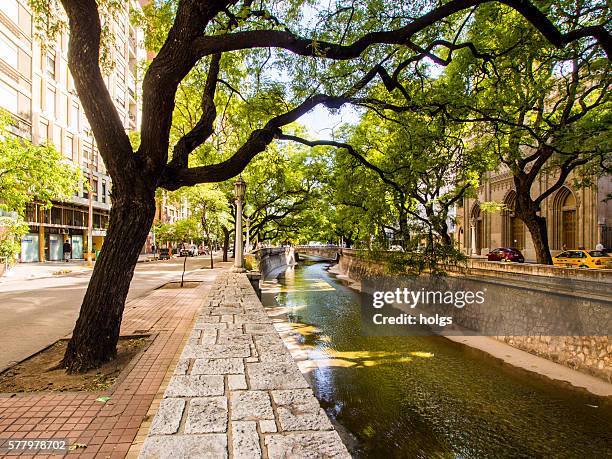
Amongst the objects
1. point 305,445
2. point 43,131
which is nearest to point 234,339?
point 305,445

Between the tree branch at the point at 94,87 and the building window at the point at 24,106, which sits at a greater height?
the building window at the point at 24,106

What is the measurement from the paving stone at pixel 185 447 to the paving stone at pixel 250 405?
305mm

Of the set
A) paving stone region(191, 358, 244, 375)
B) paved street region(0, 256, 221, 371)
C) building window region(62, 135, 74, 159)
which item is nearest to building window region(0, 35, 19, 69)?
building window region(62, 135, 74, 159)

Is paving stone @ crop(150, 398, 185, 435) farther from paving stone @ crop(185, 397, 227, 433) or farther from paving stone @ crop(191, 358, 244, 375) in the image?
paving stone @ crop(191, 358, 244, 375)

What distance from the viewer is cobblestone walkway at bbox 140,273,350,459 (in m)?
2.12

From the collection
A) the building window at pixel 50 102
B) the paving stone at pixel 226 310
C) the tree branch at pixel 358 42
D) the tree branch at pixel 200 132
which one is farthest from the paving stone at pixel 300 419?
the building window at pixel 50 102

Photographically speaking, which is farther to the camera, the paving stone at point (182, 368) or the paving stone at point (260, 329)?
the paving stone at point (260, 329)

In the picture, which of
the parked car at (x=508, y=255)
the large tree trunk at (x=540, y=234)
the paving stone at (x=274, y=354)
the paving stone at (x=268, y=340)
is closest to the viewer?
the paving stone at (x=274, y=354)

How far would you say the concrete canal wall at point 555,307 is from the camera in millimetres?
8062

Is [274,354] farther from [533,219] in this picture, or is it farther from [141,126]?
[533,219]

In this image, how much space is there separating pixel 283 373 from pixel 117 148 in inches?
156

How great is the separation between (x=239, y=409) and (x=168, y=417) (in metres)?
0.49

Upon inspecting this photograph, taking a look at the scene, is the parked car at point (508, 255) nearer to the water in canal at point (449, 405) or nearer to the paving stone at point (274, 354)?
the water in canal at point (449, 405)

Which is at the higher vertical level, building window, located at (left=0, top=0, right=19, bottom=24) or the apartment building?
building window, located at (left=0, top=0, right=19, bottom=24)
